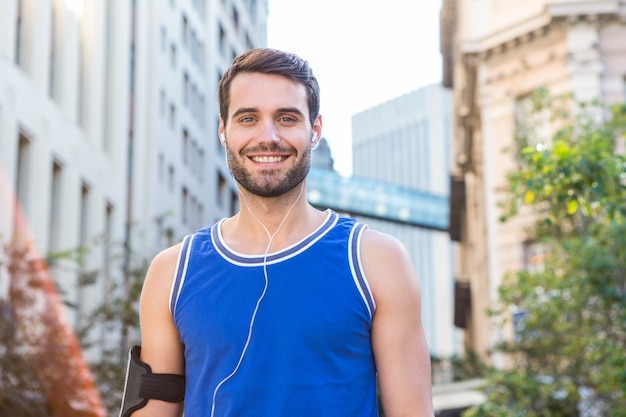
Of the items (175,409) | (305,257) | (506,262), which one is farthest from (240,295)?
(506,262)

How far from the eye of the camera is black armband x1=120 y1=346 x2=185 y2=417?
2.97 m

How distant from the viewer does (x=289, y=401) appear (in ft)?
9.12

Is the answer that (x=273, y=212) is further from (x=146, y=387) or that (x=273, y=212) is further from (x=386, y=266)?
(x=146, y=387)

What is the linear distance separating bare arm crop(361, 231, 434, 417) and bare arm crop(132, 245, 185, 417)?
53 centimetres

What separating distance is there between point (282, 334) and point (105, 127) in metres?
32.1

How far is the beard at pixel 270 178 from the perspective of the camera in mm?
3008

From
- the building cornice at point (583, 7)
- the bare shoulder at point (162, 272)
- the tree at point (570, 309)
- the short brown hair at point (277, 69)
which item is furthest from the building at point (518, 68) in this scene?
the bare shoulder at point (162, 272)

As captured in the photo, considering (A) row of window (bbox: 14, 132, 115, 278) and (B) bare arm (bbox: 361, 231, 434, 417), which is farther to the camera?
(A) row of window (bbox: 14, 132, 115, 278)

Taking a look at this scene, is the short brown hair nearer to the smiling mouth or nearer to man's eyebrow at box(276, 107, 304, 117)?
man's eyebrow at box(276, 107, 304, 117)

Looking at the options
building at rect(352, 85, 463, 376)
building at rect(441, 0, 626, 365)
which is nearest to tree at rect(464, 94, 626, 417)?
building at rect(441, 0, 626, 365)

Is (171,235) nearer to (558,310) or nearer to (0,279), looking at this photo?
(0,279)

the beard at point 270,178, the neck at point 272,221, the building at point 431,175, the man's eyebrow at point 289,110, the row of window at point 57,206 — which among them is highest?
the building at point 431,175

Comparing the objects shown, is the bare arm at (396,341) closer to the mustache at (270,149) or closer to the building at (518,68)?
the mustache at (270,149)

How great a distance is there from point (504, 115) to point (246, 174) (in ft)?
105
